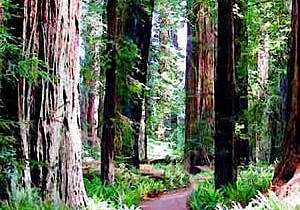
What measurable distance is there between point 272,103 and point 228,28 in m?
6.40

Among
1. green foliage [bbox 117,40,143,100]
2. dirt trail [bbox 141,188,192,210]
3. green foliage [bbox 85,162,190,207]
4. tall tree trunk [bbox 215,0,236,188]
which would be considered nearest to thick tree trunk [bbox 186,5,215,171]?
green foliage [bbox 85,162,190,207]

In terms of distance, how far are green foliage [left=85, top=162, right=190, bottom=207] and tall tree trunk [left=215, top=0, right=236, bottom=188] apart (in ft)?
6.76

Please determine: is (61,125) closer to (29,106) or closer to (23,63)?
(29,106)

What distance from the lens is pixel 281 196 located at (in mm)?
6637

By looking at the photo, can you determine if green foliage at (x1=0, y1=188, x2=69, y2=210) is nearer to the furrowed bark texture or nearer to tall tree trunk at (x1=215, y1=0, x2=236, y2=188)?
the furrowed bark texture

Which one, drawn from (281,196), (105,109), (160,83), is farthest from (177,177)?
(281,196)

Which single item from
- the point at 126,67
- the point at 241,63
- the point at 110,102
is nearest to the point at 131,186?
the point at 110,102

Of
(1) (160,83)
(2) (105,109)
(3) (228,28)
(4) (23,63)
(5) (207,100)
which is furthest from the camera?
(1) (160,83)

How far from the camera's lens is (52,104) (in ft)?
23.8

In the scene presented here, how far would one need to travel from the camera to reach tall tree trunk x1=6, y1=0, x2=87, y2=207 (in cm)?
696

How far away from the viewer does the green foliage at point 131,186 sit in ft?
37.6

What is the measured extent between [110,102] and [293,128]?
5.54 metres

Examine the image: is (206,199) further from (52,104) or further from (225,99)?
(52,104)

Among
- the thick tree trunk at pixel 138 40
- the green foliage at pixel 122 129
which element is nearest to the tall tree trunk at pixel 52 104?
the green foliage at pixel 122 129
